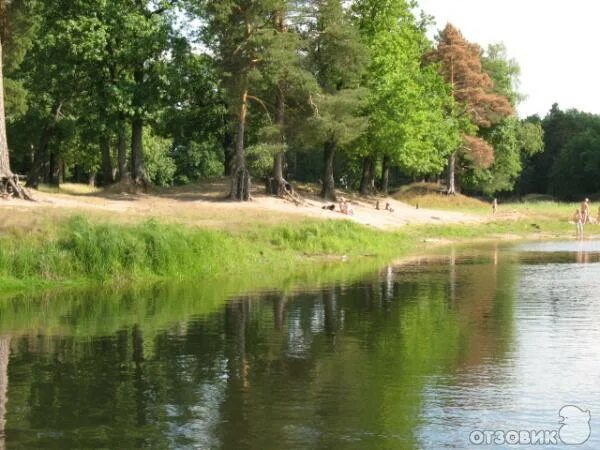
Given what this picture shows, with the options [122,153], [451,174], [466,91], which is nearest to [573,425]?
[122,153]

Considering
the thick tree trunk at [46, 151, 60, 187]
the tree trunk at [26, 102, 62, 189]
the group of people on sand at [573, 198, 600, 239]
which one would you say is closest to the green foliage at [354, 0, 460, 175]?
the group of people on sand at [573, 198, 600, 239]

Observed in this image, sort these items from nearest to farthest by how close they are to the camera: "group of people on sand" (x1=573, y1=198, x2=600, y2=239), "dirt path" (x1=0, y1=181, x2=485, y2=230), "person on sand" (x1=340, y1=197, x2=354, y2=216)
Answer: "dirt path" (x1=0, y1=181, x2=485, y2=230), "person on sand" (x1=340, y1=197, x2=354, y2=216), "group of people on sand" (x1=573, y1=198, x2=600, y2=239)

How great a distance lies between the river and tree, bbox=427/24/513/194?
2275 inches

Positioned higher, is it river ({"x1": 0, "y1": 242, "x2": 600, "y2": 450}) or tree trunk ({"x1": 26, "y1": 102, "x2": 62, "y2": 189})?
tree trunk ({"x1": 26, "y1": 102, "x2": 62, "y2": 189})

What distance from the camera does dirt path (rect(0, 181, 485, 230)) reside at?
34.1 metres

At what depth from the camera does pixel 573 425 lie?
35.8ft

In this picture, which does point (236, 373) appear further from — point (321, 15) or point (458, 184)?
point (458, 184)

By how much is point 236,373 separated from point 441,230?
38.9 m

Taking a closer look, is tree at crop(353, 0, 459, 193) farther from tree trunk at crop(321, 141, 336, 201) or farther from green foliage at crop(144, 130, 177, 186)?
green foliage at crop(144, 130, 177, 186)

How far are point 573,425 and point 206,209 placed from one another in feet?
110

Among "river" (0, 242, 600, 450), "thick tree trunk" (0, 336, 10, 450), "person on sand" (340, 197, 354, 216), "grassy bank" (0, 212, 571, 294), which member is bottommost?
"thick tree trunk" (0, 336, 10, 450)

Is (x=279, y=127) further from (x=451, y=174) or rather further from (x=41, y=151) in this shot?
(x=451, y=174)

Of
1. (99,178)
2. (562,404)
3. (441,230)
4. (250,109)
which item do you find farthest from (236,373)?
(99,178)

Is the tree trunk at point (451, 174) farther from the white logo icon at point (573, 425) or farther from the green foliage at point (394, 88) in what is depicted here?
the white logo icon at point (573, 425)
